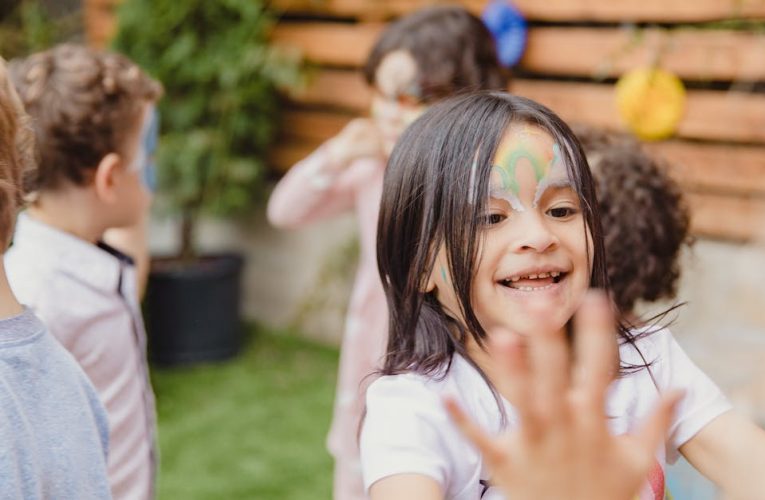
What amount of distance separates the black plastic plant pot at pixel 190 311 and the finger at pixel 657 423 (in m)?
3.73

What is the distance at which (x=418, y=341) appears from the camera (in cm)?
133

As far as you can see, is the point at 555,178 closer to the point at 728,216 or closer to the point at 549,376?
the point at 549,376

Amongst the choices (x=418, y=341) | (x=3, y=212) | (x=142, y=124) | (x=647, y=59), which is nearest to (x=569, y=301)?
(x=418, y=341)

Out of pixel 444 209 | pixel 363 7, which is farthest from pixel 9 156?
pixel 363 7

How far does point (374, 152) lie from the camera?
103 inches

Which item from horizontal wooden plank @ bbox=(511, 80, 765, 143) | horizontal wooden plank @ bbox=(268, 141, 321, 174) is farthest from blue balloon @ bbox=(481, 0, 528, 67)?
horizontal wooden plank @ bbox=(268, 141, 321, 174)

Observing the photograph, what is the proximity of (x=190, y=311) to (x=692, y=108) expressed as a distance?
2434 millimetres

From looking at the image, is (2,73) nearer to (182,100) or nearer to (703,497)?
(703,497)

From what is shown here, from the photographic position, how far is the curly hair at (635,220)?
1.87m

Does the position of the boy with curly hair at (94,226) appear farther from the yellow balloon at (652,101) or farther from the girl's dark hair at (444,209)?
the yellow balloon at (652,101)

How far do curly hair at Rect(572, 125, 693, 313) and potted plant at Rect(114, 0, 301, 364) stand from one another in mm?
2500

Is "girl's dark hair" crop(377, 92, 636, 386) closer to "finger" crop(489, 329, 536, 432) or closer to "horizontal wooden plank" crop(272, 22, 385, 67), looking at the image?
"finger" crop(489, 329, 536, 432)

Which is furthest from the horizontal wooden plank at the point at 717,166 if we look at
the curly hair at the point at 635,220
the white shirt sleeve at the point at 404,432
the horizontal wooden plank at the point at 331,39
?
the white shirt sleeve at the point at 404,432

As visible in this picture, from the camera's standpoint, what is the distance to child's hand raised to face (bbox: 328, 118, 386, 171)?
2604 mm
